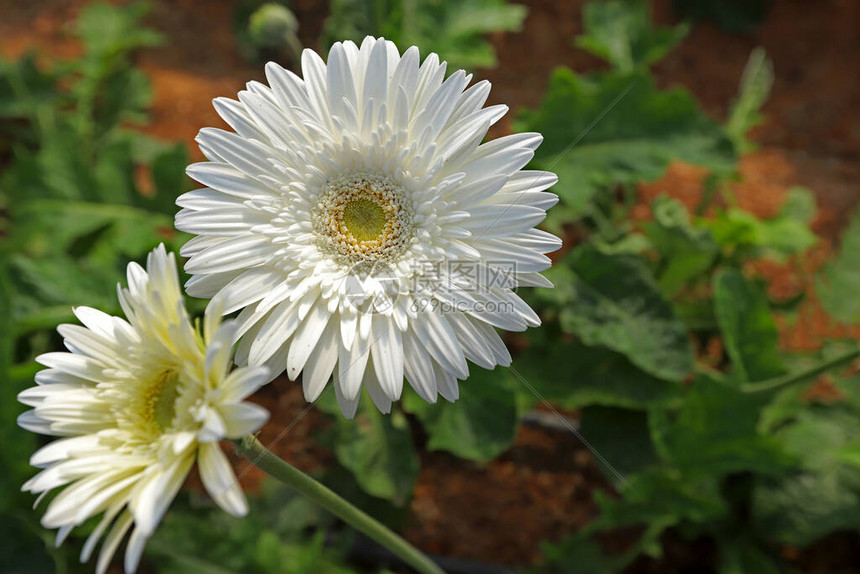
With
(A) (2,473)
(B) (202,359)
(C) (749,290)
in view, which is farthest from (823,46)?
(A) (2,473)

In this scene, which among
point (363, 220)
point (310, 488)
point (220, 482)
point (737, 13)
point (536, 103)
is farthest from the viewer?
point (737, 13)

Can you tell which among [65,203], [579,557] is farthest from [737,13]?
[65,203]

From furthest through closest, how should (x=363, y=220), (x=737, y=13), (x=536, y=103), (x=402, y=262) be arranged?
1. (x=737, y=13)
2. (x=536, y=103)
3. (x=363, y=220)
4. (x=402, y=262)

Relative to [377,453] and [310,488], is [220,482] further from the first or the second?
[377,453]

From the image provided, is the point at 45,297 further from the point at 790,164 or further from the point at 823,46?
the point at 823,46

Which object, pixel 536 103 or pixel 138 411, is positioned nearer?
pixel 138 411

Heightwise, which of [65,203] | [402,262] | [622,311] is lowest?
[65,203]

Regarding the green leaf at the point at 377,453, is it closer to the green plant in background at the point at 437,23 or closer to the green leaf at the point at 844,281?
the green plant in background at the point at 437,23
